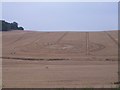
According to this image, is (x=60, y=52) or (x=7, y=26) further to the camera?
(x=7, y=26)

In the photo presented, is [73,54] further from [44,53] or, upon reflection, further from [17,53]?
[17,53]

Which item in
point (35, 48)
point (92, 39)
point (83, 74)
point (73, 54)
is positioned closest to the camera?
point (83, 74)

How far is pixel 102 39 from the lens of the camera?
148 ft

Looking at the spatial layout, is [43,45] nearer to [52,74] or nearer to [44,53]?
[44,53]

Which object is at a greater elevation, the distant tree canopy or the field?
the distant tree canopy

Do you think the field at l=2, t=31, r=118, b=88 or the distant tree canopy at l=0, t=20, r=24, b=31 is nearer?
the field at l=2, t=31, r=118, b=88

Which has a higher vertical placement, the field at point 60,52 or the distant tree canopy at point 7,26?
the distant tree canopy at point 7,26

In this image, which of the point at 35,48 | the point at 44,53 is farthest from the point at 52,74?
the point at 35,48

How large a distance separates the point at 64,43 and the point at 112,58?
9.89m

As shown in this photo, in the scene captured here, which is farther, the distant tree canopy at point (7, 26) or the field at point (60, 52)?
the distant tree canopy at point (7, 26)

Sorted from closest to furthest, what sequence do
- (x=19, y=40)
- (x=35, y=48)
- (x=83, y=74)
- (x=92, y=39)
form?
1. (x=83, y=74)
2. (x=35, y=48)
3. (x=92, y=39)
4. (x=19, y=40)

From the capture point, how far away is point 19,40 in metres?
48.0

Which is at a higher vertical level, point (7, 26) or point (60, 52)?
point (7, 26)

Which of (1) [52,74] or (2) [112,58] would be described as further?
(2) [112,58]
